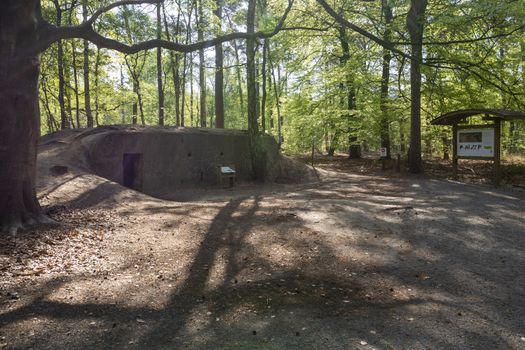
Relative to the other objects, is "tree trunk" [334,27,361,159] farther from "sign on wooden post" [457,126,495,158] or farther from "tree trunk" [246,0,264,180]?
"sign on wooden post" [457,126,495,158]

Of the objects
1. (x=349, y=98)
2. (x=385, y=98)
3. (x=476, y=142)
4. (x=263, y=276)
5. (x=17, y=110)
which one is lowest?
(x=263, y=276)

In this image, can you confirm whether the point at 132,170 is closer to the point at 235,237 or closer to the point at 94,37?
the point at 94,37

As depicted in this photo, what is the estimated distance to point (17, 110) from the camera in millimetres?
6145

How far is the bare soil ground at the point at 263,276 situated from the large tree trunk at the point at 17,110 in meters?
0.60

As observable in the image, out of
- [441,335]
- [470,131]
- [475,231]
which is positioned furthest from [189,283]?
[470,131]

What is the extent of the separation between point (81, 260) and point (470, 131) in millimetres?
12737

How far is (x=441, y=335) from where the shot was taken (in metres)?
3.45

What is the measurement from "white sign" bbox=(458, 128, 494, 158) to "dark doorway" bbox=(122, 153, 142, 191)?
11.5m

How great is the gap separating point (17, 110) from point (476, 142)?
1312cm

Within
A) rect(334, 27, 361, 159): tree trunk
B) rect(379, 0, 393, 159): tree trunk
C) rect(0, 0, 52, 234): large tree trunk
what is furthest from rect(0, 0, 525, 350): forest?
rect(334, 27, 361, 159): tree trunk

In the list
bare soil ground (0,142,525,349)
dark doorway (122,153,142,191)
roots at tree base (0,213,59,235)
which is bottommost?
bare soil ground (0,142,525,349)

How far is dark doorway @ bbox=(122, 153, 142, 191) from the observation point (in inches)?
513

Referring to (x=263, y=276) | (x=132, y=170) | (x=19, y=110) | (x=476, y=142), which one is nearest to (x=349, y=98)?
(x=476, y=142)

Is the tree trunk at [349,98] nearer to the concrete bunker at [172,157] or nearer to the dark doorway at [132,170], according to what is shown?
the concrete bunker at [172,157]
